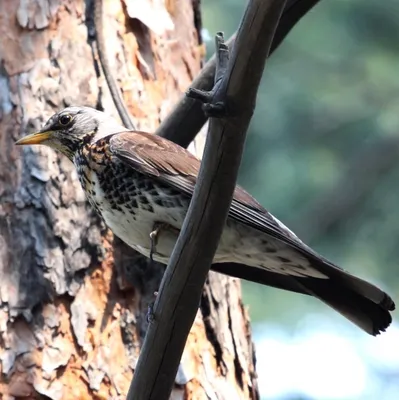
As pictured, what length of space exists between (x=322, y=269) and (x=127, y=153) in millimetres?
766

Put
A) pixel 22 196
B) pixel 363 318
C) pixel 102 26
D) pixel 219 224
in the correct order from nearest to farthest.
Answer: pixel 219 224, pixel 363 318, pixel 22 196, pixel 102 26

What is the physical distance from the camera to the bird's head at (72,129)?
338cm

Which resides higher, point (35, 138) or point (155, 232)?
point (35, 138)

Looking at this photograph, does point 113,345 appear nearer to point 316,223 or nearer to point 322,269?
point 322,269

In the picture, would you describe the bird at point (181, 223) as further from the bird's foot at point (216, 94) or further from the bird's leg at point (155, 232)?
the bird's foot at point (216, 94)

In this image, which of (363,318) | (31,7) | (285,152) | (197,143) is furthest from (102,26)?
(285,152)

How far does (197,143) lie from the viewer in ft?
12.6

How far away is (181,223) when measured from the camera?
2955 millimetres

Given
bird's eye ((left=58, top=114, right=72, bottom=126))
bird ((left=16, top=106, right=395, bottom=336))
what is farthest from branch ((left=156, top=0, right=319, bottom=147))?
bird's eye ((left=58, top=114, right=72, bottom=126))

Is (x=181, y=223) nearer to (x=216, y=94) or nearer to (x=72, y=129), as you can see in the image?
(x=72, y=129)

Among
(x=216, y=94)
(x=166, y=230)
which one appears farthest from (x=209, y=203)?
(x=166, y=230)

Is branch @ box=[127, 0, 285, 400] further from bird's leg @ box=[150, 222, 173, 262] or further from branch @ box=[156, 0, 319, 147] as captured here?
branch @ box=[156, 0, 319, 147]

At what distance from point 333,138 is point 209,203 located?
529 cm

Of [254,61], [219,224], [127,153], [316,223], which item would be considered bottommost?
[219,224]
